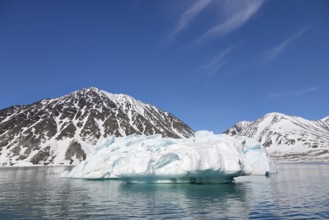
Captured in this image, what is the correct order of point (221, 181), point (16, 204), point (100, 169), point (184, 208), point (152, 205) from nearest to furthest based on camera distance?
point (184, 208)
point (152, 205)
point (16, 204)
point (221, 181)
point (100, 169)

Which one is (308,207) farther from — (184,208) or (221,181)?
(221,181)

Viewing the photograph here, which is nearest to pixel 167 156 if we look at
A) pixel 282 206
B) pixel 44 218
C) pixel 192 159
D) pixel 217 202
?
pixel 192 159

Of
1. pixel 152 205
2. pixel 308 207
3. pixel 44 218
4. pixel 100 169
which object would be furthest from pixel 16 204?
pixel 100 169

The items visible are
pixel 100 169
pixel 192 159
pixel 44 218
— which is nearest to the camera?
pixel 44 218

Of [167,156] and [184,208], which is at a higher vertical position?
[167,156]

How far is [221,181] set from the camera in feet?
167

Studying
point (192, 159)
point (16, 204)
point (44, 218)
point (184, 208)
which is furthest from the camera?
point (192, 159)

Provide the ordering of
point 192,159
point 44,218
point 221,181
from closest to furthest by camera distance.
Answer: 1. point 44,218
2. point 192,159
3. point 221,181

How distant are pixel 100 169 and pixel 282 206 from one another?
42985mm

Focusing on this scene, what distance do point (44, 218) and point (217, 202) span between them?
51.5 feet

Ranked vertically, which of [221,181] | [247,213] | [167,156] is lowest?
[247,213]

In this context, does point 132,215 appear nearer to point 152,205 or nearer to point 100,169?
point 152,205

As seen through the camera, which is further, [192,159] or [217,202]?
[192,159]

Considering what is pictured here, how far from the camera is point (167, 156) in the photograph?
1890 inches
